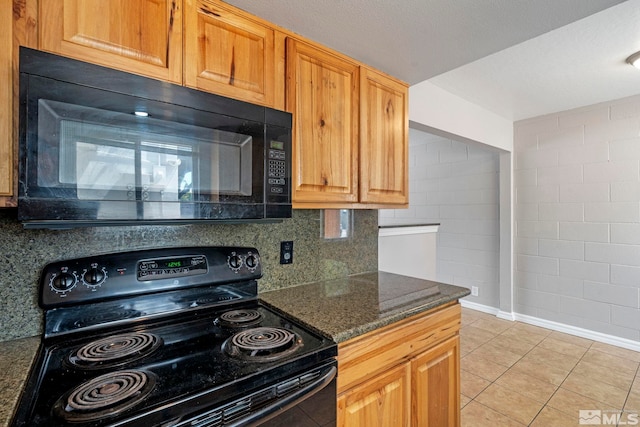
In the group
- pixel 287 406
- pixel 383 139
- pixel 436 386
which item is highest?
pixel 383 139

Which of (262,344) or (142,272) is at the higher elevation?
(142,272)

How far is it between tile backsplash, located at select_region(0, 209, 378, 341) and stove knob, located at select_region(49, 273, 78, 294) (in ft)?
0.22

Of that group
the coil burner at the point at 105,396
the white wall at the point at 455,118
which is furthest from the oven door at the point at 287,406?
the white wall at the point at 455,118

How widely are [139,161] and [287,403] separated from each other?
2.72 feet

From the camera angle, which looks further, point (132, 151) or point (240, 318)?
point (240, 318)

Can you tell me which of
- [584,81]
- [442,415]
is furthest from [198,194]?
[584,81]

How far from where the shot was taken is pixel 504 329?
3.38m

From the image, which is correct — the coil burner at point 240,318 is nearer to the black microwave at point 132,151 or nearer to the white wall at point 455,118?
the black microwave at point 132,151

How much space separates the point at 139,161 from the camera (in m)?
0.90

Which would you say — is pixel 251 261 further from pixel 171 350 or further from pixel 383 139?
pixel 383 139

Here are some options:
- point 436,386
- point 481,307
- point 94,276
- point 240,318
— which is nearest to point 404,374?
point 436,386

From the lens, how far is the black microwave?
2.50ft

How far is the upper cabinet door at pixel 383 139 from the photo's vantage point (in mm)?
1575

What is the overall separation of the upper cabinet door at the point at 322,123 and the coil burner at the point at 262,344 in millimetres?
558
